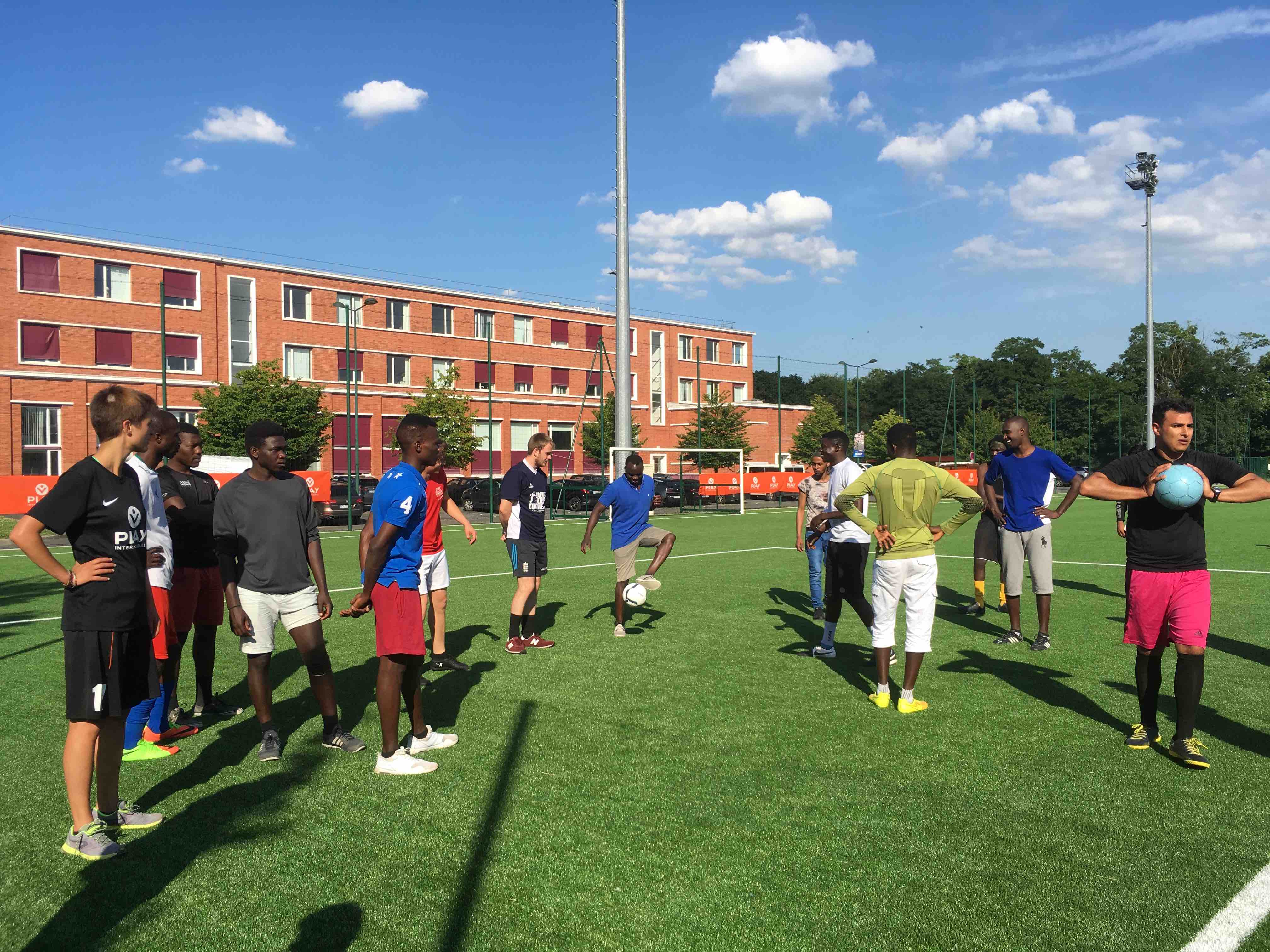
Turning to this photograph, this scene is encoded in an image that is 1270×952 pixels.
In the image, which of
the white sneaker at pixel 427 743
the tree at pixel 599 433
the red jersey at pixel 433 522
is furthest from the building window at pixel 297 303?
the white sneaker at pixel 427 743

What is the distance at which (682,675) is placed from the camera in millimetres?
7113

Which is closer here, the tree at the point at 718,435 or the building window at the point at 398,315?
the tree at the point at 718,435

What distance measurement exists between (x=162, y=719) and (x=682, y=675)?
152 inches

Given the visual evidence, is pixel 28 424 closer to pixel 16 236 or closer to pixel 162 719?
pixel 16 236

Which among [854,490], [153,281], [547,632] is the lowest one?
[547,632]

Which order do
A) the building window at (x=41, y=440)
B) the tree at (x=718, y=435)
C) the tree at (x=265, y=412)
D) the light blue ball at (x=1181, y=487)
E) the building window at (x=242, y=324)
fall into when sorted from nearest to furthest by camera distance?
1. the light blue ball at (x=1181, y=487)
2. the tree at (x=265, y=412)
3. the building window at (x=41, y=440)
4. the tree at (x=718, y=435)
5. the building window at (x=242, y=324)

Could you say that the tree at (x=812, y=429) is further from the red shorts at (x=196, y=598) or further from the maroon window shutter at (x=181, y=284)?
the red shorts at (x=196, y=598)

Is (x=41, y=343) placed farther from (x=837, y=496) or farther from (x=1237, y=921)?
(x=1237, y=921)

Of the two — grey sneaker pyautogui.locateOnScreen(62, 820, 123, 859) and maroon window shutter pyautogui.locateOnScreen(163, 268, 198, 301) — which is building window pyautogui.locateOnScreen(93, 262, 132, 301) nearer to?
maroon window shutter pyautogui.locateOnScreen(163, 268, 198, 301)

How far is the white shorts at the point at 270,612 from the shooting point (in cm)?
508

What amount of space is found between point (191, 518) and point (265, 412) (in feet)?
109

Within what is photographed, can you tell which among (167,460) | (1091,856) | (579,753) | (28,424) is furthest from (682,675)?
(28,424)

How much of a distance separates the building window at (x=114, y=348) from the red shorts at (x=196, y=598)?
4362 cm

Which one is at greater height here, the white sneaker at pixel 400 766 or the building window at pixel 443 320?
the building window at pixel 443 320
